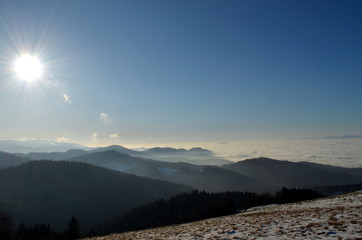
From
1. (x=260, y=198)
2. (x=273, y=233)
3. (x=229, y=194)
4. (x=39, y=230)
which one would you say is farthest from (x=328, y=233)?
(x=229, y=194)

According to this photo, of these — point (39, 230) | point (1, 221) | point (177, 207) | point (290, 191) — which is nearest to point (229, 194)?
point (177, 207)

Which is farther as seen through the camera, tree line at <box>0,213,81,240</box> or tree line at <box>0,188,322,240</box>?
tree line at <box>0,188,322,240</box>

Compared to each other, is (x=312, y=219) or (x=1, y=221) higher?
(x=312, y=219)

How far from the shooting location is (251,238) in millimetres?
14172

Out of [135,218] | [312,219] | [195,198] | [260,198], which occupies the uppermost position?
[312,219]

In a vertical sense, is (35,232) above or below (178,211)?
above

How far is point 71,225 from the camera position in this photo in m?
63.2

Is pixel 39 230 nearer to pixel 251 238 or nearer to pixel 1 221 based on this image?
pixel 1 221

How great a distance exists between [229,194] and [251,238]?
168020 mm

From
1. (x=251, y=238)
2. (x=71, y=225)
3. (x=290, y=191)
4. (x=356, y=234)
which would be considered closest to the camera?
(x=356, y=234)

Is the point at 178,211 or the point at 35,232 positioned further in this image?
the point at 178,211

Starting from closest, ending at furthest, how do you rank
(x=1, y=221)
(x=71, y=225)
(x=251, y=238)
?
(x=251, y=238), (x=71, y=225), (x=1, y=221)

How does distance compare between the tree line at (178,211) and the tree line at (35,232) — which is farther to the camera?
the tree line at (178,211)

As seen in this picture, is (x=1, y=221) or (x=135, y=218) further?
(x=135, y=218)
